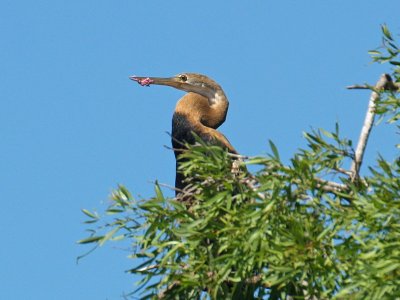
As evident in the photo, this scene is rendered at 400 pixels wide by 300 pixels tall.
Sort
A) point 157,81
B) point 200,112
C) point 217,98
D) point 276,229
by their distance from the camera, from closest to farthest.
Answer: point 276,229, point 200,112, point 217,98, point 157,81

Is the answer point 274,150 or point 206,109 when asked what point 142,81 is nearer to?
point 206,109

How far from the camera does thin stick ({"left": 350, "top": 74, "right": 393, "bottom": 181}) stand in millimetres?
9086

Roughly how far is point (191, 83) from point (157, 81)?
1.44 ft

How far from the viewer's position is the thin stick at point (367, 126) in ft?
29.8

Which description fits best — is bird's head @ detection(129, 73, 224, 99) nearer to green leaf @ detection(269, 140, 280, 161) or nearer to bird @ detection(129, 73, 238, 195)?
bird @ detection(129, 73, 238, 195)

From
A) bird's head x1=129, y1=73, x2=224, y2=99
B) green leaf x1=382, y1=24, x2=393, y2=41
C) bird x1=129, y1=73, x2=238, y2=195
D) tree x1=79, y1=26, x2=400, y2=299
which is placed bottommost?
tree x1=79, y1=26, x2=400, y2=299

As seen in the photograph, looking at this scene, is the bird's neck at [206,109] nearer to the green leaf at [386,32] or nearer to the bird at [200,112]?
the bird at [200,112]

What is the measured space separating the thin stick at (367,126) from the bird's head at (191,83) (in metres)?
3.78

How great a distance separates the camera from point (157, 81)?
14.0m

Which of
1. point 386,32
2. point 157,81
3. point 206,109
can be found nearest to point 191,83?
point 157,81

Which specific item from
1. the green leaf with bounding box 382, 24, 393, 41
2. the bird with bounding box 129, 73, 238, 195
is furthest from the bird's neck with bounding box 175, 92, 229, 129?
the green leaf with bounding box 382, 24, 393, 41

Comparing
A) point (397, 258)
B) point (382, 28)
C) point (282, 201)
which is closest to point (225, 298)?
point (282, 201)

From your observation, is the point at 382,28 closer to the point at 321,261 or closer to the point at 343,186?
the point at 343,186

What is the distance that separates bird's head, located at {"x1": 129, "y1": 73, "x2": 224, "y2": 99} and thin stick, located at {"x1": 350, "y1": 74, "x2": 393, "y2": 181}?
378cm
